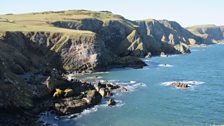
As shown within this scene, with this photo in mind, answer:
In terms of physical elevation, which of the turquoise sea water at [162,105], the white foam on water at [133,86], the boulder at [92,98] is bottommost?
the turquoise sea water at [162,105]

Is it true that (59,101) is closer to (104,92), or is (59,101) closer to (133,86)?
(104,92)

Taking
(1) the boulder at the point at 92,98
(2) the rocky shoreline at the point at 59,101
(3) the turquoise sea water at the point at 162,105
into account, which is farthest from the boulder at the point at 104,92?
(1) the boulder at the point at 92,98

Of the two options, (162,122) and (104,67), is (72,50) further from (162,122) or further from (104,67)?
(162,122)

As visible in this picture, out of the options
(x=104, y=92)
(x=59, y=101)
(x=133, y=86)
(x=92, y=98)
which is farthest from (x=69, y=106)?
(x=133, y=86)

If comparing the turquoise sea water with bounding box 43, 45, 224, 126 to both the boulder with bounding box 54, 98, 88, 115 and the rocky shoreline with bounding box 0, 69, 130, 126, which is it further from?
the rocky shoreline with bounding box 0, 69, 130, 126

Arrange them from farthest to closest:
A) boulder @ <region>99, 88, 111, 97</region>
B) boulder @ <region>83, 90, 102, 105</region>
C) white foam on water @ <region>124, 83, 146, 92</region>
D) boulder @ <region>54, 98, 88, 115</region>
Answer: white foam on water @ <region>124, 83, 146, 92</region> < boulder @ <region>99, 88, 111, 97</region> < boulder @ <region>83, 90, 102, 105</region> < boulder @ <region>54, 98, 88, 115</region>

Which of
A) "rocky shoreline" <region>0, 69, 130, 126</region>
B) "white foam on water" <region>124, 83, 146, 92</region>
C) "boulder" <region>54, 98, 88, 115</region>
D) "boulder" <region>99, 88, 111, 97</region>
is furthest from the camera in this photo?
"white foam on water" <region>124, 83, 146, 92</region>

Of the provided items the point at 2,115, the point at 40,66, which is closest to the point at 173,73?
the point at 40,66

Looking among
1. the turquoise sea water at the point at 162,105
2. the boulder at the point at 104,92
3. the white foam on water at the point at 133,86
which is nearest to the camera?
the turquoise sea water at the point at 162,105

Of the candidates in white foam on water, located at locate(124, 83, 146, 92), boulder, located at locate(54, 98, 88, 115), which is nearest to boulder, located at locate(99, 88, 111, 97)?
white foam on water, located at locate(124, 83, 146, 92)

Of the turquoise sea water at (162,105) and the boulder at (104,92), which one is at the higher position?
the boulder at (104,92)

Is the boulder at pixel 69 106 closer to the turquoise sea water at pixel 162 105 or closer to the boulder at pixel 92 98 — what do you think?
the boulder at pixel 92 98
